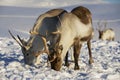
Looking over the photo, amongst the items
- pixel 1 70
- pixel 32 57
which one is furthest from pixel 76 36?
pixel 1 70

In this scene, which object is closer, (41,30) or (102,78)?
(102,78)

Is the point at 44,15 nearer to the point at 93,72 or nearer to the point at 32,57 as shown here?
the point at 32,57

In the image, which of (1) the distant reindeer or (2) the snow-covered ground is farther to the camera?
(1) the distant reindeer

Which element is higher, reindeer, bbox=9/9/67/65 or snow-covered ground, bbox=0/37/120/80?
reindeer, bbox=9/9/67/65

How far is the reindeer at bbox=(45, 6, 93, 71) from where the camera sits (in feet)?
26.4

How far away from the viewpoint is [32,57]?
29.2 feet

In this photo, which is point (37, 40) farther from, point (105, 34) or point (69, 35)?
point (105, 34)

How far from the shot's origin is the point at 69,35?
835cm

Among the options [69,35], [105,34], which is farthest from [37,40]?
[105,34]

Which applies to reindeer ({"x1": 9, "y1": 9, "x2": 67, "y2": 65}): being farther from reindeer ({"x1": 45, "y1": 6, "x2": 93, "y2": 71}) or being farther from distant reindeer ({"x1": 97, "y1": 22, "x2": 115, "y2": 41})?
distant reindeer ({"x1": 97, "y1": 22, "x2": 115, "y2": 41})

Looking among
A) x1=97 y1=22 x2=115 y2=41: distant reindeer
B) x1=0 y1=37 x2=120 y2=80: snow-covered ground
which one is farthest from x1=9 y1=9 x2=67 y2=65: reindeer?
x1=97 y1=22 x2=115 y2=41: distant reindeer

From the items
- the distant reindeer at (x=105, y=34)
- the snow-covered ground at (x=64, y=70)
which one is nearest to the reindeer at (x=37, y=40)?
the snow-covered ground at (x=64, y=70)

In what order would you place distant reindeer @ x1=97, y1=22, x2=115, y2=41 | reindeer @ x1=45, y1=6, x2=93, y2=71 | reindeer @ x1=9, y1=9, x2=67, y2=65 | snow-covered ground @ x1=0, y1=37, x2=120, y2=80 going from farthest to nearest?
distant reindeer @ x1=97, y1=22, x2=115, y2=41 < reindeer @ x1=9, y1=9, x2=67, y2=65 < reindeer @ x1=45, y1=6, x2=93, y2=71 < snow-covered ground @ x1=0, y1=37, x2=120, y2=80

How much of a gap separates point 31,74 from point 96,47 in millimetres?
6058
